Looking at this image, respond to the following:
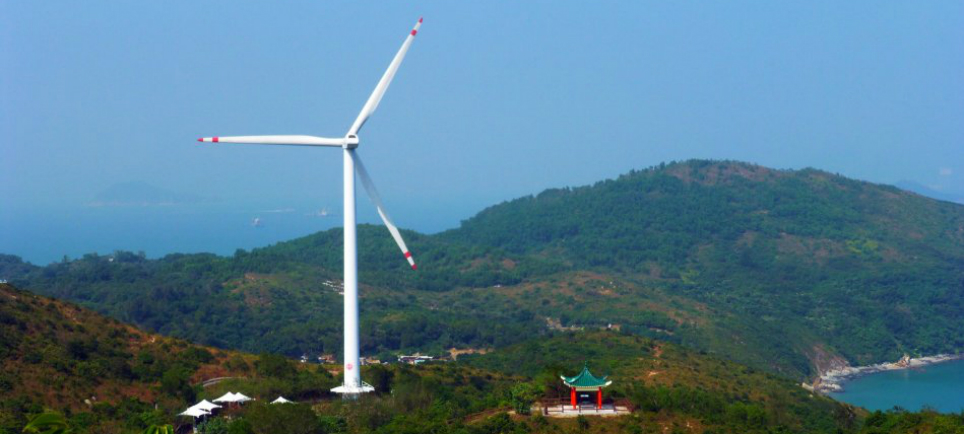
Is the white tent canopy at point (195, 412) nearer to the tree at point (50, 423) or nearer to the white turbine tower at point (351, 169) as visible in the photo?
the white turbine tower at point (351, 169)

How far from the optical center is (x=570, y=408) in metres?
51.8

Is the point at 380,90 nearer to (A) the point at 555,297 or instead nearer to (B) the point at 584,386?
(B) the point at 584,386

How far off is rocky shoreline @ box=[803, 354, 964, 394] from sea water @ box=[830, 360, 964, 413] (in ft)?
3.85

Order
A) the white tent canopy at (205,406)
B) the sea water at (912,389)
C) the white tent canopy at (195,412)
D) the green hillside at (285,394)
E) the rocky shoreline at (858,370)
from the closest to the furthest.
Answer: the green hillside at (285,394) < the white tent canopy at (195,412) < the white tent canopy at (205,406) < the sea water at (912,389) < the rocky shoreline at (858,370)

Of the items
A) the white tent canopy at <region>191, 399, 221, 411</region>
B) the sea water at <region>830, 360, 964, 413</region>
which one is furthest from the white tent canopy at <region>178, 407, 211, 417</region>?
the sea water at <region>830, 360, 964, 413</region>

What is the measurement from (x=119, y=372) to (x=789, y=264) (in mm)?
149430

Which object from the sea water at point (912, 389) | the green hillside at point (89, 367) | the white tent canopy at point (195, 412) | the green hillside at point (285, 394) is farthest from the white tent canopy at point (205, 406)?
the sea water at point (912, 389)

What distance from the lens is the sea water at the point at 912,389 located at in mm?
114125

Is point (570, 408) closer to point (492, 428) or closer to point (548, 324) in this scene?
point (492, 428)

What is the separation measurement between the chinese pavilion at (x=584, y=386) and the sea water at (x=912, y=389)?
6642cm

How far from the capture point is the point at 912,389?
4998 inches

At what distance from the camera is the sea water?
11412 cm

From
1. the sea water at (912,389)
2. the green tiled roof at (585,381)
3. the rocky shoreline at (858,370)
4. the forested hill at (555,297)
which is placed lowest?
the sea water at (912,389)

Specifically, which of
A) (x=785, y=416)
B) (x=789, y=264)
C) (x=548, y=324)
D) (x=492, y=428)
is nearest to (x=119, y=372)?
(x=492, y=428)
